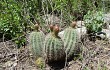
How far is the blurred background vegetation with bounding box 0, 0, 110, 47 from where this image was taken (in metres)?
4.52

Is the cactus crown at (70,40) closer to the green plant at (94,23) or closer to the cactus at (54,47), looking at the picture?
the cactus at (54,47)

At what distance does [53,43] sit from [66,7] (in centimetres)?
185

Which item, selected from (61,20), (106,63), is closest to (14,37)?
(61,20)

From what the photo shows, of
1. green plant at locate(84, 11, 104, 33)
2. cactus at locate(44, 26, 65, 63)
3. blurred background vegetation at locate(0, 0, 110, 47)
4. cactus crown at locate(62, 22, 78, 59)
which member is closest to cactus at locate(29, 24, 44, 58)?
cactus at locate(44, 26, 65, 63)

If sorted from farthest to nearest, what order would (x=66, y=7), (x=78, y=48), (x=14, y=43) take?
(x=66, y=7)
(x=14, y=43)
(x=78, y=48)

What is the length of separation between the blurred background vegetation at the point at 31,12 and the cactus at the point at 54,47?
2.79 ft

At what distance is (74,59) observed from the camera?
3854mm

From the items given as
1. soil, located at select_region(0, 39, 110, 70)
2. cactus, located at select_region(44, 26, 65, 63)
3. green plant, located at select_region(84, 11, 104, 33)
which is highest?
green plant, located at select_region(84, 11, 104, 33)

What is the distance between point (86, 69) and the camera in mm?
3617

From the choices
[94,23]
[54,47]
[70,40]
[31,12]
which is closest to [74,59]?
[70,40]

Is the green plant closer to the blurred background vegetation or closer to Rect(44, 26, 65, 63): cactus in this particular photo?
the blurred background vegetation

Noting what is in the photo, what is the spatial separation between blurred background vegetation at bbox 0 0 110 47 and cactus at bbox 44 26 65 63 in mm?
852

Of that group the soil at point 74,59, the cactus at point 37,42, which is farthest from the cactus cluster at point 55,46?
the soil at point 74,59

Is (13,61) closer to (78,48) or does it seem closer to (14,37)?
(14,37)
